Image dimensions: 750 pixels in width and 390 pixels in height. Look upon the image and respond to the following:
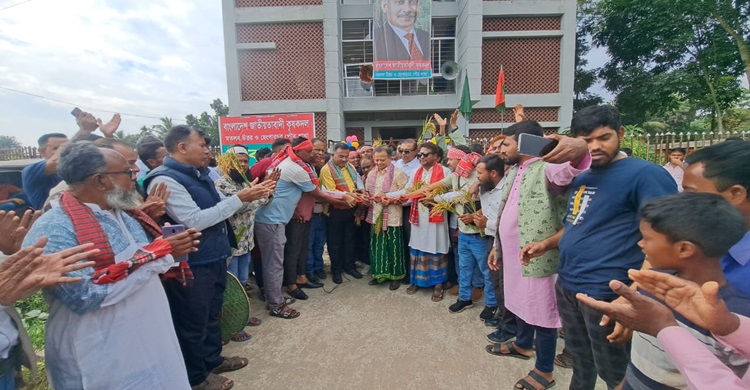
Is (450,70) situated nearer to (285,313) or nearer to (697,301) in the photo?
(285,313)

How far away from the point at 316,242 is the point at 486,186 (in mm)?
2691

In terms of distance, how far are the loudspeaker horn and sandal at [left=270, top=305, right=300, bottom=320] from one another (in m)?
13.4

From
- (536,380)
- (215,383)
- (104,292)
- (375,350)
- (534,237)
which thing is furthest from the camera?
(375,350)

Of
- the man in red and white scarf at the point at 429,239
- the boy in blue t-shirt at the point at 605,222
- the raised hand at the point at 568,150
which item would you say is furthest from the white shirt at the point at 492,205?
the raised hand at the point at 568,150

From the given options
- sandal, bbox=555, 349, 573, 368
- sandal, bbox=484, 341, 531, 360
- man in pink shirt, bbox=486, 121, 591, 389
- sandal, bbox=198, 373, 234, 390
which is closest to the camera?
man in pink shirt, bbox=486, 121, 591, 389

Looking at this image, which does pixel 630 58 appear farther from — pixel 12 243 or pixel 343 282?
pixel 12 243

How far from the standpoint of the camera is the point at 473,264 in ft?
13.0

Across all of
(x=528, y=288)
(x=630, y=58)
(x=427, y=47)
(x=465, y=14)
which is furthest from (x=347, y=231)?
(x=630, y=58)

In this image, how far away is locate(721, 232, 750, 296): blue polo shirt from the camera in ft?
3.69

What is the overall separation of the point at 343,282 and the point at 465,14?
43.5ft

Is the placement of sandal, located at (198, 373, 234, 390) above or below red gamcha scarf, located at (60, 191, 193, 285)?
below

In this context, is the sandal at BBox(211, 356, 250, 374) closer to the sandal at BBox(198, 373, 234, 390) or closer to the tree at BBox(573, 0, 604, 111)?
the sandal at BBox(198, 373, 234, 390)

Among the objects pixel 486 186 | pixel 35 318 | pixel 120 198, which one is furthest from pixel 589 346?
pixel 35 318

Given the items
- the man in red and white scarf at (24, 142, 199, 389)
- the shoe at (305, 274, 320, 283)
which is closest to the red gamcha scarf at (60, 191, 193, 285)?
the man in red and white scarf at (24, 142, 199, 389)
